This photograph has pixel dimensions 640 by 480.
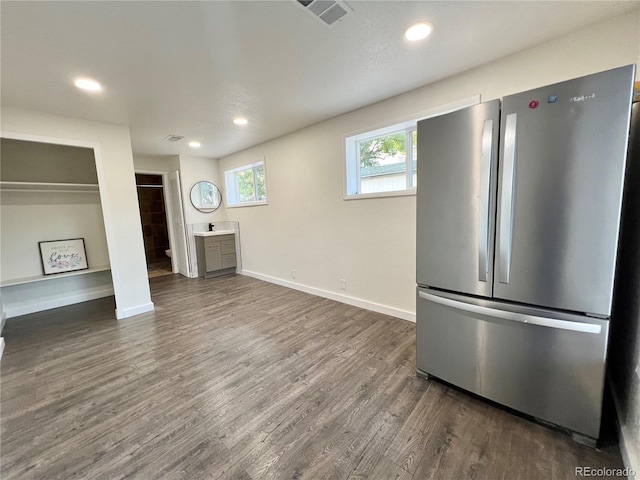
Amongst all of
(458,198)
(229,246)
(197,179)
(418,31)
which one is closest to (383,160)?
(418,31)

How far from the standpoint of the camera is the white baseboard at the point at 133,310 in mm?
3336

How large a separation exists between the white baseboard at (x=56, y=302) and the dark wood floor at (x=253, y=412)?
0.88 m

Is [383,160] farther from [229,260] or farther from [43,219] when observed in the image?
[43,219]

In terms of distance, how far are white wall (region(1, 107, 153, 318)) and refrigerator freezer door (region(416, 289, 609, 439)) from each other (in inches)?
142

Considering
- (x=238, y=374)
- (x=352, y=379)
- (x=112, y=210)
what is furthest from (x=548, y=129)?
(x=112, y=210)

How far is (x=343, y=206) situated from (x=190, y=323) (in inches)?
93.7

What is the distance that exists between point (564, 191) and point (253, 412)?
2.20 m

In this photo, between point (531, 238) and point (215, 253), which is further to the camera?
point (215, 253)

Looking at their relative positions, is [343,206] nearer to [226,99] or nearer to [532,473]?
[226,99]

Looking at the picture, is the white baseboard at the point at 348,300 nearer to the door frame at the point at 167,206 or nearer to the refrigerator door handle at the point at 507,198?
the refrigerator door handle at the point at 507,198

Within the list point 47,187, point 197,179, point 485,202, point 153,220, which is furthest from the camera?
point 153,220

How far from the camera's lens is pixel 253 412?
67.3 inches

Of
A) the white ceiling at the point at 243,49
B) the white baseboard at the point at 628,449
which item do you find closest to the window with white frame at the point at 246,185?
the white ceiling at the point at 243,49

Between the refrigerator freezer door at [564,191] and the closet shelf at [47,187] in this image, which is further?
the closet shelf at [47,187]
